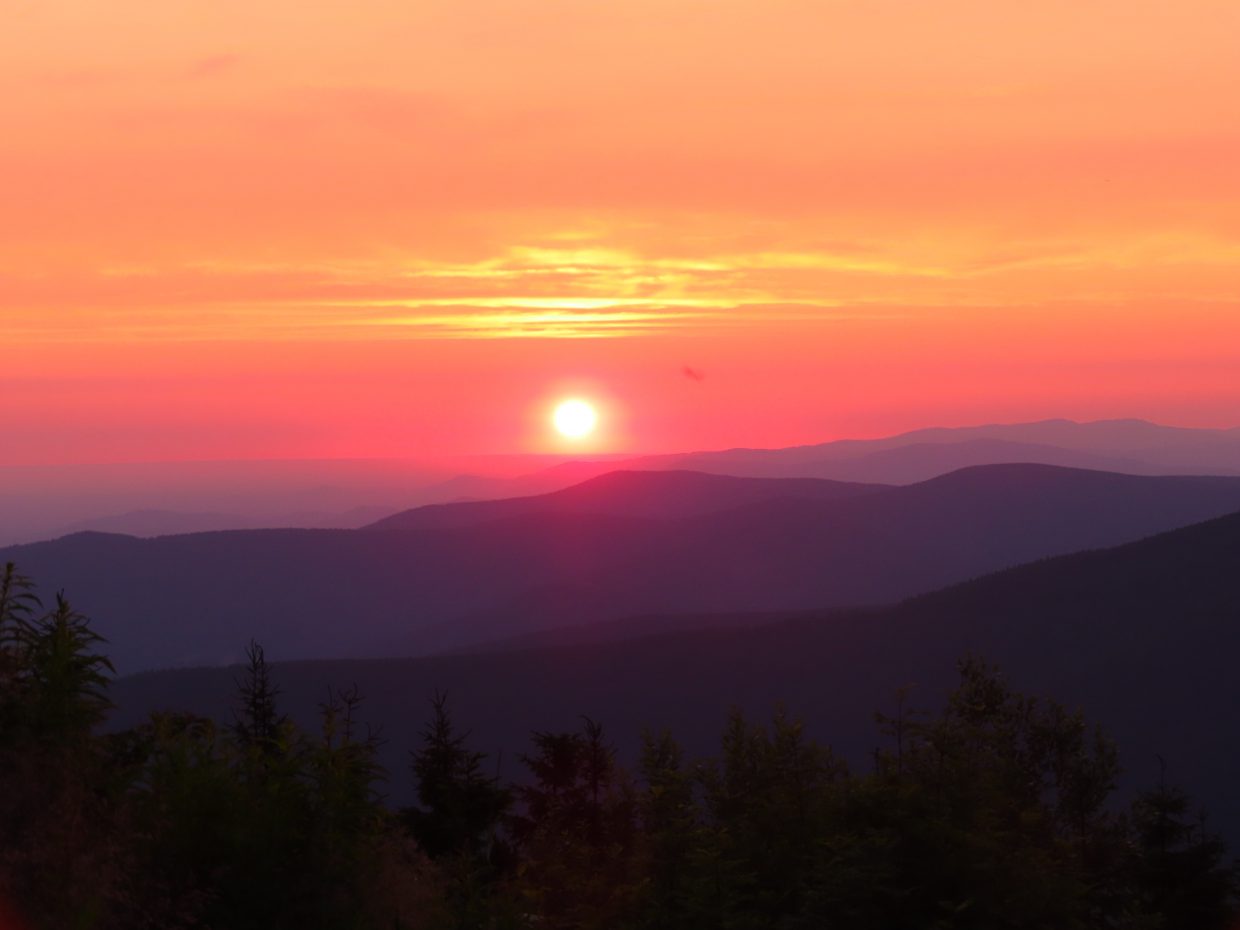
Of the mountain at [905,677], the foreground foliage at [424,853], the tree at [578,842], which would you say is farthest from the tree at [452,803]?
the mountain at [905,677]

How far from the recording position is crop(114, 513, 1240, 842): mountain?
15775 centimetres

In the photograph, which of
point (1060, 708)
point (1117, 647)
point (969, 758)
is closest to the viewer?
point (969, 758)

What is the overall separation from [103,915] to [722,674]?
179 metres

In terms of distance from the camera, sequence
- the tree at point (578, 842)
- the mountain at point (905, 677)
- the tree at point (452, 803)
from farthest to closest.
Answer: the mountain at point (905, 677), the tree at point (452, 803), the tree at point (578, 842)

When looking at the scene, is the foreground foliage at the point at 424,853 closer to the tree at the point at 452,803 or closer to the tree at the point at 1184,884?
the tree at the point at 1184,884

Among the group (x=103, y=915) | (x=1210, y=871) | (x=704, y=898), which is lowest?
(x=1210, y=871)

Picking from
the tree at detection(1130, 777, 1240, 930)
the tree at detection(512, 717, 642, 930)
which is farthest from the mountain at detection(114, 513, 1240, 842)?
the tree at detection(1130, 777, 1240, 930)

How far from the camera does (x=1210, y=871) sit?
3900 cm

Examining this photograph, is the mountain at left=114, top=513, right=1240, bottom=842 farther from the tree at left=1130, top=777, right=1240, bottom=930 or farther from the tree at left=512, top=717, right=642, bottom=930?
the tree at left=1130, top=777, right=1240, bottom=930

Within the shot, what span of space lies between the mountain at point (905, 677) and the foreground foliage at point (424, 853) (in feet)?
405

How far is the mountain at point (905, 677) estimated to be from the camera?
518 feet

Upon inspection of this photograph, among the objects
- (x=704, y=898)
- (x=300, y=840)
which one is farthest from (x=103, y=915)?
(x=704, y=898)

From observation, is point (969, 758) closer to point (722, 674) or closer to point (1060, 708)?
point (1060, 708)

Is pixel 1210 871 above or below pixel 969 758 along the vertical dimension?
below
